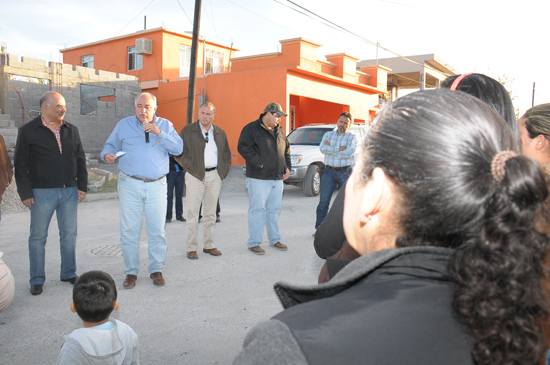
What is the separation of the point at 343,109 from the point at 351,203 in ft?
62.6

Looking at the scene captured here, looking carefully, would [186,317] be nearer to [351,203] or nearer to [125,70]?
[351,203]

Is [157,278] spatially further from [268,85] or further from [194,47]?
[268,85]

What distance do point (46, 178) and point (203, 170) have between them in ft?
6.74

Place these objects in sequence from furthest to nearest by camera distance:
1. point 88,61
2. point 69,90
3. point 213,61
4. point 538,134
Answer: point 88,61, point 213,61, point 69,90, point 538,134

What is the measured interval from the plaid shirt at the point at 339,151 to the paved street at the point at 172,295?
139 cm

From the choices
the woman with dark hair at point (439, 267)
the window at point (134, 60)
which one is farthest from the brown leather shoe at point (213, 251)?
the window at point (134, 60)

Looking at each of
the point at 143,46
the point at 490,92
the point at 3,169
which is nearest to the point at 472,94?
the point at 490,92

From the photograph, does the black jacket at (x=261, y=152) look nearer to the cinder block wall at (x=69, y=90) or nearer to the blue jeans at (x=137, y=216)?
the blue jeans at (x=137, y=216)

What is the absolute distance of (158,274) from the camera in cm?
477

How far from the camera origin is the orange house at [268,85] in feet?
52.8

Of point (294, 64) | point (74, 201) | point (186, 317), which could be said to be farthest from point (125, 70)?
point (186, 317)

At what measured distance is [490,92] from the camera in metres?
1.65

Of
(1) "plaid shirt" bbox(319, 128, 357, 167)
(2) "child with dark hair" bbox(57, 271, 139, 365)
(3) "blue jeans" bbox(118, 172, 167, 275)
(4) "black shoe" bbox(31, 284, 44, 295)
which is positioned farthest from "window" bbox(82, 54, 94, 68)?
(2) "child with dark hair" bbox(57, 271, 139, 365)

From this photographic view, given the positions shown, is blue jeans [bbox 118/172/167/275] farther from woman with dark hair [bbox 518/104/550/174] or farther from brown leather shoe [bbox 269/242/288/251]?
woman with dark hair [bbox 518/104/550/174]
